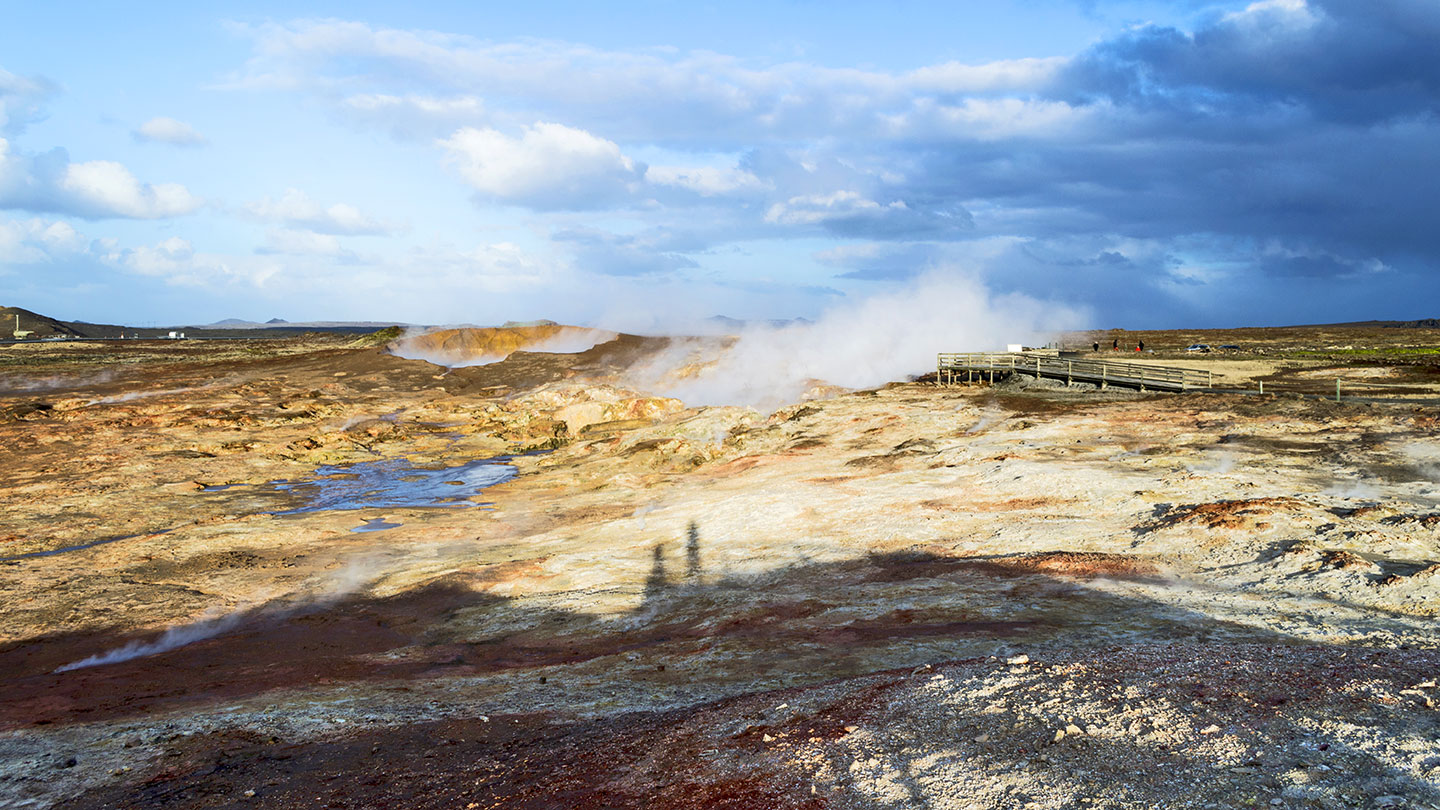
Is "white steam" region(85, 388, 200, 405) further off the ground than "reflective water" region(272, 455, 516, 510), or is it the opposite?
"white steam" region(85, 388, 200, 405)

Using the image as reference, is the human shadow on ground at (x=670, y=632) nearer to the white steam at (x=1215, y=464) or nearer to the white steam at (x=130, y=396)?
the white steam at (x=1215, y=464)

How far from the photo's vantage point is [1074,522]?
1891cm

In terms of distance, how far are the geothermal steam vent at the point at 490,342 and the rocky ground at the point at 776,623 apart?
43886 mm

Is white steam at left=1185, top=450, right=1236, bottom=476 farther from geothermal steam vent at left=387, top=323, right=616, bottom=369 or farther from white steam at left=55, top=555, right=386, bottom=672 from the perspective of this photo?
geothermal steam vent at left=387, top=323, right=616, bottom=369

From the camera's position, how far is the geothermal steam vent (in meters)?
78.8

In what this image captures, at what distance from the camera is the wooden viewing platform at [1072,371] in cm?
4056

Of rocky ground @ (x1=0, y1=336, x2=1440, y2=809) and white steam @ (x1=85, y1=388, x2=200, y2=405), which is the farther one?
white steam @ (x1=85, y1=388, x2=200, y2=405)

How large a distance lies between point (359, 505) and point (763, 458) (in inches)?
529

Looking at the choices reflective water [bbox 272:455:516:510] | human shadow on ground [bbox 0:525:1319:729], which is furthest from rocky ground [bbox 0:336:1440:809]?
reflective water [bbox 272:455:516:510]

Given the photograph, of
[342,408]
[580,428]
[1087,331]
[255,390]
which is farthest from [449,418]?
[1087,331]

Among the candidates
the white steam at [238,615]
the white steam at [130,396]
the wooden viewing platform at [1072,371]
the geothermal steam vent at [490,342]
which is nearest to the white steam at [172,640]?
the white steam at [238,615]

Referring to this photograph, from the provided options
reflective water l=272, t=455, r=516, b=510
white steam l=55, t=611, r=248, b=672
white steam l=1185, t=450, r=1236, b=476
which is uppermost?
white steam l=1185, t=450, r=1236, b=476

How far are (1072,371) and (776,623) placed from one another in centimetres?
3652

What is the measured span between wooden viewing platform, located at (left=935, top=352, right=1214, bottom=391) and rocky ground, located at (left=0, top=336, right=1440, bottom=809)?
21.8ft
